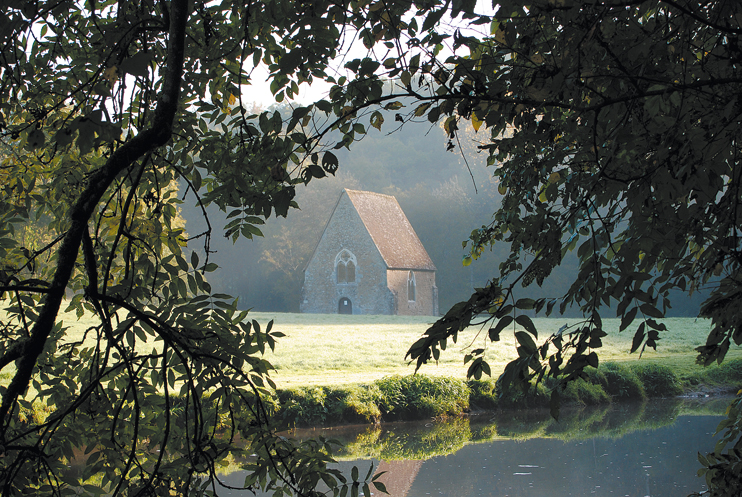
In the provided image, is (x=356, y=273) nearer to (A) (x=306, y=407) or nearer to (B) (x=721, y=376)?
(B) (x=721, y=376)

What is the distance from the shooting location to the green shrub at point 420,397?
11.9 m

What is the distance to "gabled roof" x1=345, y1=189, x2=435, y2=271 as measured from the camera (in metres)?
34.0

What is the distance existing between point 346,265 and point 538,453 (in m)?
23.9

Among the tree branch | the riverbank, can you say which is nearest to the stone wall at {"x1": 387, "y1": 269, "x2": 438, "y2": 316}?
the riverbank

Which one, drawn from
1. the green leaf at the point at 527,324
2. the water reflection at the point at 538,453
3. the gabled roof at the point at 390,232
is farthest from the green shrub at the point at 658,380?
the gabled roof at the point at 390,232

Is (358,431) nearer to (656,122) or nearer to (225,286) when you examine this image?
(656,122)

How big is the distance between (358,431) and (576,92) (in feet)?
31.9

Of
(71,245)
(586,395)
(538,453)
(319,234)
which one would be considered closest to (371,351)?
(586,395)

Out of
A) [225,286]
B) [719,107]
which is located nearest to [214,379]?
[719,107]

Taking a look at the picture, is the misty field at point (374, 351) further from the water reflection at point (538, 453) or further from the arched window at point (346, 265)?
the arched window at point (346, 265)

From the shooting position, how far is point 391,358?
56.6ft

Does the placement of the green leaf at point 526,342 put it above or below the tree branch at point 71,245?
below

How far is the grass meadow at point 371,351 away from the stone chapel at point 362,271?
5234 millimetres

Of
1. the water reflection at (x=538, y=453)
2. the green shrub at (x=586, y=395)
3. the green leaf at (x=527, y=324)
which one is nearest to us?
the green leaf at (x=527, y=324)
